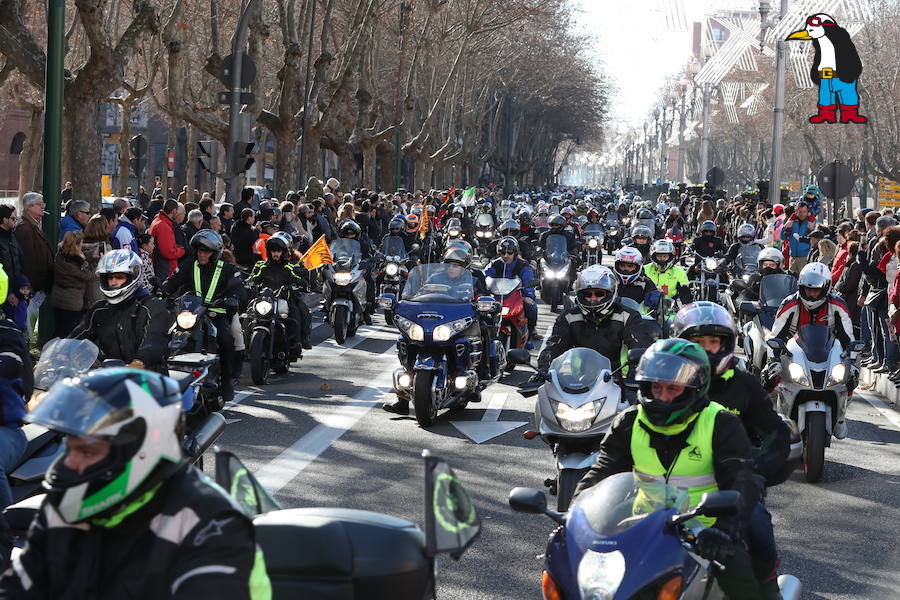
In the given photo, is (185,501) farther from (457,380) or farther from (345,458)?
(457,380)

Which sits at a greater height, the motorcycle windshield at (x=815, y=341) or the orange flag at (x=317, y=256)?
the orange flag at (x=317, y=256)

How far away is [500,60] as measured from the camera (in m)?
70.2

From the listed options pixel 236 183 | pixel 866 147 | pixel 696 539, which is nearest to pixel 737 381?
pixel 696 539

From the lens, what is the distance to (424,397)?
472 inches

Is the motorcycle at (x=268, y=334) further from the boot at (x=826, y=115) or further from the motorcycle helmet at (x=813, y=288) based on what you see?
the boot at (x=826, y=115)

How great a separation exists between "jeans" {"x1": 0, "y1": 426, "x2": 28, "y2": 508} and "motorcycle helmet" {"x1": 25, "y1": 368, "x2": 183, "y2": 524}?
270 centimetres

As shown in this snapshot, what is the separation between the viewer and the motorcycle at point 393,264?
2122cm

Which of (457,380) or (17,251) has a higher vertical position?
(17,251)

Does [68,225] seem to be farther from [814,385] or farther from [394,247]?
[814,385]

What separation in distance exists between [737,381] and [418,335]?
5901 millimetres

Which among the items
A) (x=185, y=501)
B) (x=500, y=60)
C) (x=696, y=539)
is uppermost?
(x=500, y=60)

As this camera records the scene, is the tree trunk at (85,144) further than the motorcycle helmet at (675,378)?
Yes

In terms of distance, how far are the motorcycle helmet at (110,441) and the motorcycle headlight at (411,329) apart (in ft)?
29.7

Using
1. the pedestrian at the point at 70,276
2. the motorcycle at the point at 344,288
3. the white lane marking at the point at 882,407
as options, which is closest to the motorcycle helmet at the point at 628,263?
the white lane marking at the point at 882,407
